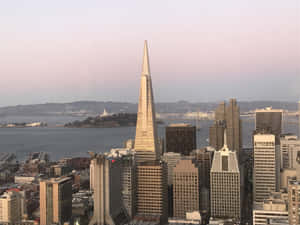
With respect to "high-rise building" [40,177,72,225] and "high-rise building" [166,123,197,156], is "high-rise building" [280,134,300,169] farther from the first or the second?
"high-rise building" [40,177,72,225]

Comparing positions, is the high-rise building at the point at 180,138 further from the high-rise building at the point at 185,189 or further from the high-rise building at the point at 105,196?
the high-rise building at the point at 105,196

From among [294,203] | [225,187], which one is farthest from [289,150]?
[294,203]

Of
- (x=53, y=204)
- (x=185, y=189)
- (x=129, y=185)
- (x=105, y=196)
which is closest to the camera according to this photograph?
(x=105, y=196)

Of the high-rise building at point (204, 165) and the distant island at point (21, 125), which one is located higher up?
the distant island at point (21, 125)

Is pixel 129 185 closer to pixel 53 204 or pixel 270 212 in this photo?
pixel 53 204

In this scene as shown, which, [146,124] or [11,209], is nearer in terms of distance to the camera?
[11,209]

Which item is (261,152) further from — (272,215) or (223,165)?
(272,215)

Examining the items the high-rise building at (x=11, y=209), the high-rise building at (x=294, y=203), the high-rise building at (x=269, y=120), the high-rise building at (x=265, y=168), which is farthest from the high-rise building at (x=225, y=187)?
the high-rise building at (x=269, y=120)

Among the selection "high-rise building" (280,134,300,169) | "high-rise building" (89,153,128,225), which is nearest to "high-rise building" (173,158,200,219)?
"high-rise building" (89,153,128,225)
